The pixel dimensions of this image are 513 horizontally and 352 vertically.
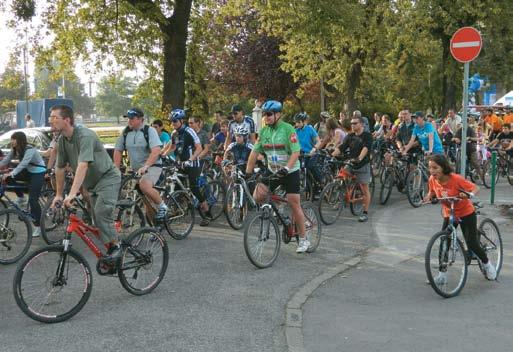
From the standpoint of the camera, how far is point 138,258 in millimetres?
6102

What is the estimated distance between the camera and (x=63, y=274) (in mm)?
5348

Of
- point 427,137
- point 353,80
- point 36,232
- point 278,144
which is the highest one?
point 353,80

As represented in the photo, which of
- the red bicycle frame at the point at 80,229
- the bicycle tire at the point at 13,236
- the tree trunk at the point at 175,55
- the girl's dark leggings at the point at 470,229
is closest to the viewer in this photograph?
the red bicycle frame at the point at 80,229

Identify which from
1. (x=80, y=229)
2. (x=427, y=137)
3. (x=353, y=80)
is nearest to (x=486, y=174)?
(x=427, y=137)

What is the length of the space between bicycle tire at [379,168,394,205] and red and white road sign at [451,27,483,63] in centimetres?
340

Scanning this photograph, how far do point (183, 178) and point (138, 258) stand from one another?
412cm

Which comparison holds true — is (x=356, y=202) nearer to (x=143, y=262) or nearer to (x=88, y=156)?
(x=143, y=262)

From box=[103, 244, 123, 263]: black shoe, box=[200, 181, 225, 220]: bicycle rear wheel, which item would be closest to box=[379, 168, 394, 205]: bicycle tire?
box=[200, 181, 225, 220]: bicycle rear wheel

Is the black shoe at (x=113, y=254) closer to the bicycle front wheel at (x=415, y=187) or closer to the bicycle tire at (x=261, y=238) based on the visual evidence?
the bicycle tire at (x=261, y=238)

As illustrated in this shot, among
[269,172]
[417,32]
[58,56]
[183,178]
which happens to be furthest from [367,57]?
[269,172]

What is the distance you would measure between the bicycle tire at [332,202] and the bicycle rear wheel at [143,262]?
4.21 m

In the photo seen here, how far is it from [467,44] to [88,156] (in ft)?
21.1

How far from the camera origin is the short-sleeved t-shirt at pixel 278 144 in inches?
297

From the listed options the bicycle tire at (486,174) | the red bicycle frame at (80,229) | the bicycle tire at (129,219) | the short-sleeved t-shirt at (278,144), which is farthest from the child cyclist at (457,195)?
the bicycle tire at (486,174)
